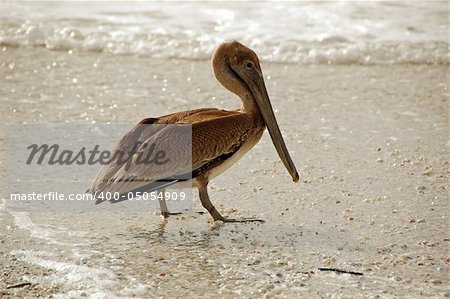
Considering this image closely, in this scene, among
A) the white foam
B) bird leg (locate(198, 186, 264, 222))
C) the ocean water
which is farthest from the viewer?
the ocean water

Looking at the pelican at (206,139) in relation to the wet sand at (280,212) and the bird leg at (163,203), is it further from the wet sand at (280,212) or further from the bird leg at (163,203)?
the wet sand at (280,212)

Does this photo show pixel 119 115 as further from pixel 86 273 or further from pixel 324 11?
pixel 324 11

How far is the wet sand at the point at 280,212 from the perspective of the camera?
4605mm

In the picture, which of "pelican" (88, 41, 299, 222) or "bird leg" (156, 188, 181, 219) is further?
"bird leg" (156, 188, 181, 219)

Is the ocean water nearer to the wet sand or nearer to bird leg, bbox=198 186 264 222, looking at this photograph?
the wet sand

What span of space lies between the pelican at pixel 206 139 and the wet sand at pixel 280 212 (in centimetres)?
33

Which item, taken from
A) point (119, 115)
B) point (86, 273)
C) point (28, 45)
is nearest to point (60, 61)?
point (28, 45)

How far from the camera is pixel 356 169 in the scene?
21.0 ft

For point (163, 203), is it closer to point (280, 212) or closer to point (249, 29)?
point (280, 212)

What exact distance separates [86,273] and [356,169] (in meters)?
2.48

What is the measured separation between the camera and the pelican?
201 inches

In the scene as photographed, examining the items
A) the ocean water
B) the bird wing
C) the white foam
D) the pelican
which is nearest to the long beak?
the pelican

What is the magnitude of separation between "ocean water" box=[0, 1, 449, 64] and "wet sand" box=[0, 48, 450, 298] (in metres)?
0.97

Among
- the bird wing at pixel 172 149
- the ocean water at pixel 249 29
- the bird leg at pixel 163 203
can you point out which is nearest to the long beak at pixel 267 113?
the bird wing at pixel 172 149
